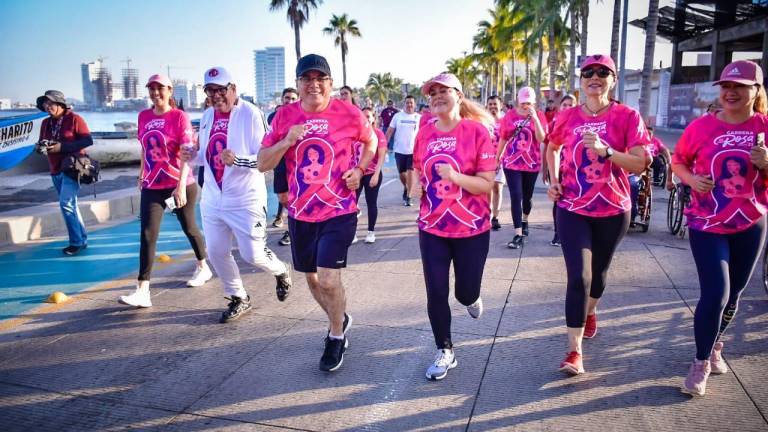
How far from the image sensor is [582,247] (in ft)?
12.2

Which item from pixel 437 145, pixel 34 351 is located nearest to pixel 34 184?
pixel 34 351

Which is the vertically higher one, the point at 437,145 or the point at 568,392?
the point at 437,145

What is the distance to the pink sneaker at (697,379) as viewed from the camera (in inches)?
135

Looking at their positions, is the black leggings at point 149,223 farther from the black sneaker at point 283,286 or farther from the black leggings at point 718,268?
the black leggings at point 718,268

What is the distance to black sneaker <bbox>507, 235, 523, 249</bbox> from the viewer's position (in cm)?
738

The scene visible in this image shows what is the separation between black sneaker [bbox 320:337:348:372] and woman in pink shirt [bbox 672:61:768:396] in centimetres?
222

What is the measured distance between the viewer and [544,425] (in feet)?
10.3

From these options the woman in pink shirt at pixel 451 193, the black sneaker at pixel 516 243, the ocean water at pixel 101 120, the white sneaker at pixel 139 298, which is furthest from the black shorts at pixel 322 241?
the black sneaker at pixel 516 243

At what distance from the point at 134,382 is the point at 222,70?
8.10ft

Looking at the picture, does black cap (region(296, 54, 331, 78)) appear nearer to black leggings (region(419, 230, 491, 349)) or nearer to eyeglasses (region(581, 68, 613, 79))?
black leggings (region(419, 230, 491, 349))

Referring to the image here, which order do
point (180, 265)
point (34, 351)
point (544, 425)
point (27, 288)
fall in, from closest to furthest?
point (544, 425) → point (34, 351) → point (27, 288) → point (180, 265)

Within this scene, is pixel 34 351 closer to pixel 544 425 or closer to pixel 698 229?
pixel 544 425

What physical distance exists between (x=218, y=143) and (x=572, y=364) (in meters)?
3.19

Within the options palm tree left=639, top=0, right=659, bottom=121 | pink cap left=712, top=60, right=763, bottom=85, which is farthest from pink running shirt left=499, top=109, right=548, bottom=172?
palm tree left=639, top=0, right=659, bottom=121
